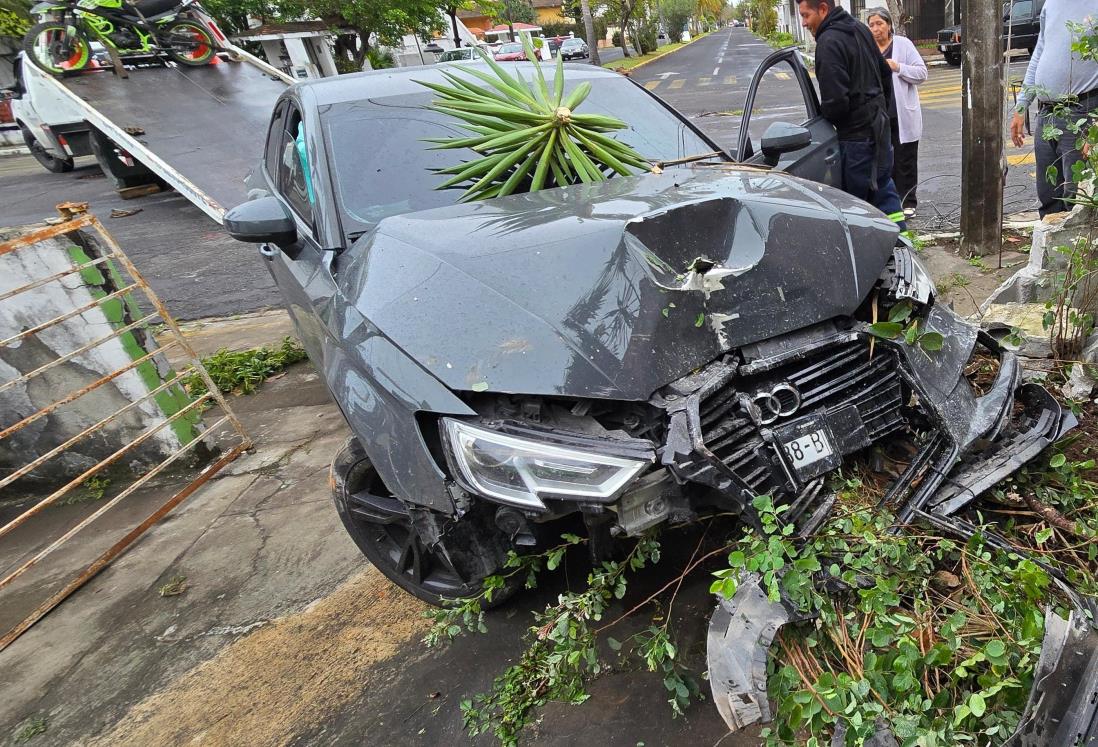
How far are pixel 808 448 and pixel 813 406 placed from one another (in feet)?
0.44

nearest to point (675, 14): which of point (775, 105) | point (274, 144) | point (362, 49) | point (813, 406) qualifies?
point (362, 49)

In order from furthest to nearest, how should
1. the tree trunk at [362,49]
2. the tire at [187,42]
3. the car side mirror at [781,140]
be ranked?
the tree trunk at [362,49], the tire at [187,42], the car side mirror at [781,140]

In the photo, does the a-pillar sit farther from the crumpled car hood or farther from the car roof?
the crumpled car hood

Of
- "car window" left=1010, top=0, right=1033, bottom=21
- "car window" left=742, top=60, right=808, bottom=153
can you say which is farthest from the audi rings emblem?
"car window" left=1010, top=0, right=1033, bottom=21

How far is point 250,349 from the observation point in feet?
18.1

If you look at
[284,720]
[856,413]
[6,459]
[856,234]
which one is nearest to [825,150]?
[856,234]

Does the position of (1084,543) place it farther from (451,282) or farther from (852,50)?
(852,50)

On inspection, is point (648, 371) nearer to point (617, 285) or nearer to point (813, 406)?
point (617, 285)

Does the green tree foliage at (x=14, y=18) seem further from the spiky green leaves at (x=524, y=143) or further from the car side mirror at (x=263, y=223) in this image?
the spiky green leaves at (x=524, y=143)

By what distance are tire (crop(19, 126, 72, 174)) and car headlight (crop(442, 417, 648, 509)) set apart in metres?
16.1

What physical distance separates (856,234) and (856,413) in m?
0.60

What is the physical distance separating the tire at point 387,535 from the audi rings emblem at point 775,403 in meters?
1.04

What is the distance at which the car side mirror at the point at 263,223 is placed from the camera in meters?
2.89

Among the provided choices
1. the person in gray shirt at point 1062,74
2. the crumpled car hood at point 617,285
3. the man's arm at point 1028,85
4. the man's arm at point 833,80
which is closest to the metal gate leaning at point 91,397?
the crumpled car hood at point 617,285
